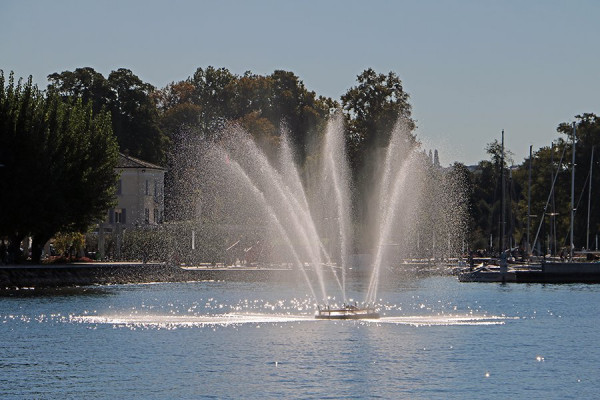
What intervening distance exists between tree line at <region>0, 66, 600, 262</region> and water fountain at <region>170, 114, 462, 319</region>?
Result: 94.4 inches

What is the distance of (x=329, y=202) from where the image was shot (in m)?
137

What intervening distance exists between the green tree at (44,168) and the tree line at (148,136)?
0.24 feet

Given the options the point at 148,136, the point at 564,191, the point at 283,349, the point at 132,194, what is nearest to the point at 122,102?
the point at 148,136

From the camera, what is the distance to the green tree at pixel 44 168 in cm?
9894

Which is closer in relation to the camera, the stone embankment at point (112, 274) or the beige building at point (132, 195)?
the stone embankment at point (112, 274)

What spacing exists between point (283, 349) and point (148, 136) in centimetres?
11140

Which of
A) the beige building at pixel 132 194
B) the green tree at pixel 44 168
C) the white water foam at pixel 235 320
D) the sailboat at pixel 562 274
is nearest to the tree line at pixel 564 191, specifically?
the sailboat at pixel 562 274

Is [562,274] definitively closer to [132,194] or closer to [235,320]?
[132,194]

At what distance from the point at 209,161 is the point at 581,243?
4267cm

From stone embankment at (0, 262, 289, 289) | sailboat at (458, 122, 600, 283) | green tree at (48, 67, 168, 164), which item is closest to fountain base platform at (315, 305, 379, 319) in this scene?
stone embankment at (0, 262, 289, 289)

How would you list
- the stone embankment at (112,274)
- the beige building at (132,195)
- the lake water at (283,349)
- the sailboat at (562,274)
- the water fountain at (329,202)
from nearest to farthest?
the lake water at (283,349) → the stone embankment at (112,274) → the sailboat at (562,274) → the water fountain at (329,202) → the beige building at (132,195)

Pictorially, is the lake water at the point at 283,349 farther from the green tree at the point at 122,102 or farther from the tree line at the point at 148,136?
the green tree at the point at 122,102

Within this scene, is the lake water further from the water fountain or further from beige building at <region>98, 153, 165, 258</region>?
beige building at <region>98, 153, 165, 258</region>

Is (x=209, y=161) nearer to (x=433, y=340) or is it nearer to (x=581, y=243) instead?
(x=581, y=243)
